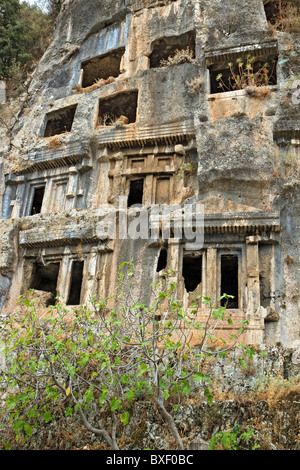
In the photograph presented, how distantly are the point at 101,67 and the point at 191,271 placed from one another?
28.5ft

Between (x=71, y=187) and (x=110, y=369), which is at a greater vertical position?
(x=71, y=187)

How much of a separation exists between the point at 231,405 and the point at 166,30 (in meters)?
12.6

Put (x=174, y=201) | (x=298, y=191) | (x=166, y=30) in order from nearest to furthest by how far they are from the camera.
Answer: (x=298, y=191), (x=174, y=201), (x=166, y=30)

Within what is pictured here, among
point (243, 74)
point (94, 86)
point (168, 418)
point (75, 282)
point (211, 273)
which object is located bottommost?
point (168, 418)

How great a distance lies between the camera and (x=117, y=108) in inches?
655

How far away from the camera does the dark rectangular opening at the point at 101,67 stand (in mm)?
17547

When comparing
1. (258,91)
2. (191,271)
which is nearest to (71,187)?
(191,271)

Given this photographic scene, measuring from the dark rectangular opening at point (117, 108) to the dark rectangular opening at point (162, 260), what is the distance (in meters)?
5.05

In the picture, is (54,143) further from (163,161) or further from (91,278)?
(91,278)

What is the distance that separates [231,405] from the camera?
8461 millimetres

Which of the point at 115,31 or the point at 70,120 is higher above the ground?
the point at 115,31

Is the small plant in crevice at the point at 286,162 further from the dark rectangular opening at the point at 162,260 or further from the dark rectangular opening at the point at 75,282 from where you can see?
the dark rectangular opening at the point at 75,282
